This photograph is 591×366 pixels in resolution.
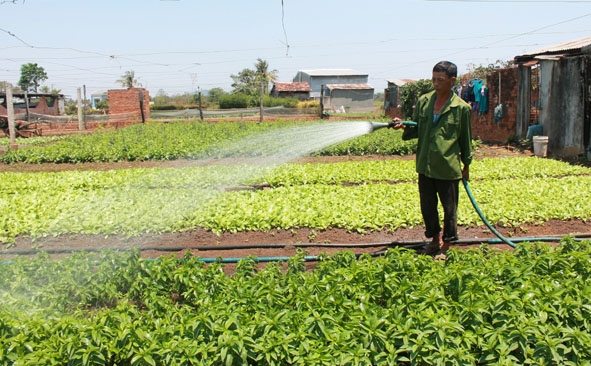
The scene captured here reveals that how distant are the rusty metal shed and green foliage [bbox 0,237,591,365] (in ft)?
37.9

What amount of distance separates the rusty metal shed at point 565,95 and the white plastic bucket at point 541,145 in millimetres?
563

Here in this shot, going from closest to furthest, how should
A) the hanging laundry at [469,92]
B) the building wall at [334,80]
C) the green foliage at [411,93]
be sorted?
the hanging laundry at [469,92] → the green foliage at [411,93] → the building wall at [334,80]

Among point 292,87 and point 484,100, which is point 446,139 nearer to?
point 484,100

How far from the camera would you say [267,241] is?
7277 millimetres

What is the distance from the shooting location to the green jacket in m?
5.77

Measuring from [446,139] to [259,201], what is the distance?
12.8 ft

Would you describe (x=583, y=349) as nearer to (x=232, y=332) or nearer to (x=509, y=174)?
(x=232, y=332)

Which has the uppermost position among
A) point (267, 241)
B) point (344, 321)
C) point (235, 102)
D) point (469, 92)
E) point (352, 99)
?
point (352, 99)

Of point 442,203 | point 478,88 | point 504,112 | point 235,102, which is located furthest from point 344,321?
point 235,102

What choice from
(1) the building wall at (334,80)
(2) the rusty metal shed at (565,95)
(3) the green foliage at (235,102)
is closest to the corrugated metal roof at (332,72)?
(1) the building wall at (334,80)

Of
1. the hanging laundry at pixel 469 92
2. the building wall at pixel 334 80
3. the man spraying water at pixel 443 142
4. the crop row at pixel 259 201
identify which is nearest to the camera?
the man spraying water at pixel 443 142

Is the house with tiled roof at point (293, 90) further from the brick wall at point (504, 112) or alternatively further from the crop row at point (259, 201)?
the crop row at point (259, 201)

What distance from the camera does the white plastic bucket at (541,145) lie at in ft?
49.5

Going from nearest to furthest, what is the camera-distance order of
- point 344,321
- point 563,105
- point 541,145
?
point 344,321 → point 541,145 → point 563,105
